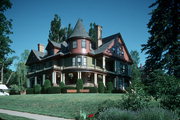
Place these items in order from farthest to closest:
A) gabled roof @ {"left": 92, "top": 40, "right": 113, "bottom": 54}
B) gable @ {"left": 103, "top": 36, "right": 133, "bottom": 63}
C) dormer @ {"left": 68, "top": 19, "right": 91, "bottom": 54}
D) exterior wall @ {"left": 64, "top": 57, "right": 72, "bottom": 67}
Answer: gable @ {"left": 103, "top": 36, "right": 133, "bottom": 63}
gabled roof @ {"left": 92, "top": 40, "right": 113, "bottom": 54}
exterior wall @ {"left": 64, "top": 57, "right": 72, "bottom": 67}
dormer @ {"left": 68, "top": 19, "right": 91, "bottom": 54}

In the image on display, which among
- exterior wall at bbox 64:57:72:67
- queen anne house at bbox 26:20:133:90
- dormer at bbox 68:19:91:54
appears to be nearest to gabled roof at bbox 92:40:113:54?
queen anne house at bbox 26:20:133:90

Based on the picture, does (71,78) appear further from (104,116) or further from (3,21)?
(104,116)

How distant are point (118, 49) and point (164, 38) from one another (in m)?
18.7

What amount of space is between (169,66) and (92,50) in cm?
1899

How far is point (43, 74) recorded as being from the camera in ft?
122

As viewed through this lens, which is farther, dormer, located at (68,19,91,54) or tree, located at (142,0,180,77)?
dormer, located at (68,19,91,54)

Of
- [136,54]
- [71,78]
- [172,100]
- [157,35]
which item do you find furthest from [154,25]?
[136,54]

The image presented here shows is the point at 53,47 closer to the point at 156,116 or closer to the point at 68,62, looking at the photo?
the point at 68,62

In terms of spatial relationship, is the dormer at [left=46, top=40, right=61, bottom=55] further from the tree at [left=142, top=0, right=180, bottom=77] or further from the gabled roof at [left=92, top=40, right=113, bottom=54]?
the tree at [left=142, top=0, right=180, bottom=77]

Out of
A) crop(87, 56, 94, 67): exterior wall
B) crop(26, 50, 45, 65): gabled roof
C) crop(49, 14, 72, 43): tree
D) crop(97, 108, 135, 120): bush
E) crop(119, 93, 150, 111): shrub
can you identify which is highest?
crop(49, 14, 72, 43): tree

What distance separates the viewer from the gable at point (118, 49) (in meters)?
35.7

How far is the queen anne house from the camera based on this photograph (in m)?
33.3

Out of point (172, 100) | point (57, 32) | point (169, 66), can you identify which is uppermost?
point (57, 32)

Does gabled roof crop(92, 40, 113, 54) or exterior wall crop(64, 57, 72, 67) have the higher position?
gabled roof crop(92, 40, 113, 54)
